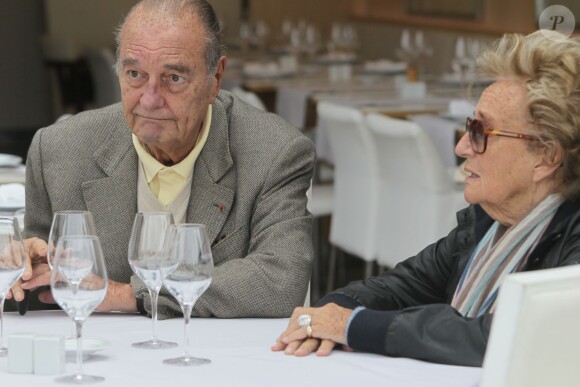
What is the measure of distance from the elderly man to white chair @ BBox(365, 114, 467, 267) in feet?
8.00

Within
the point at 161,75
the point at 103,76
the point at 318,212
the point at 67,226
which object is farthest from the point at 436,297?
the point at 103,76

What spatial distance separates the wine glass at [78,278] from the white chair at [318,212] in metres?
4.27

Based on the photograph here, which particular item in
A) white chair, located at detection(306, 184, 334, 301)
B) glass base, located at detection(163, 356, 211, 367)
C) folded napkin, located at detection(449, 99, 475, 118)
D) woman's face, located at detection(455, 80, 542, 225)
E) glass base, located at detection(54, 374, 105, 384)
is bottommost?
white chair, located at detection(306, 184, 334, 301)

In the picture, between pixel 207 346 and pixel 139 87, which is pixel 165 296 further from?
pixel 139 87

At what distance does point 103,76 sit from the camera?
1059 cm

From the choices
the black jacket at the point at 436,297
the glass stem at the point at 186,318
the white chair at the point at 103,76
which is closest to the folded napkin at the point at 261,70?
the white chair at the point at 103,76

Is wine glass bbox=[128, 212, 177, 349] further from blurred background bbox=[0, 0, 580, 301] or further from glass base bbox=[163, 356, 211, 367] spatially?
blurred background bbox=[0, 0, 580, 301]

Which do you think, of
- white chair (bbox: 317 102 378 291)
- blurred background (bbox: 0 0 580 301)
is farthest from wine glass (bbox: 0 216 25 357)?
white chair (bbox: 317 102 378 291)

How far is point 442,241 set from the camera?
2.70m

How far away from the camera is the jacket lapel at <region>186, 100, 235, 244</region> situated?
2.82 meters

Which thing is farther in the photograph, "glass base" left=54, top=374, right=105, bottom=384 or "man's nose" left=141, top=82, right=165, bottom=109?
"man's nose" left=141, top=82, right=165, bottom=109

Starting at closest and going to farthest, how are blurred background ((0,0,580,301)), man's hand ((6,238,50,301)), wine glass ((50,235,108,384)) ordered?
1. wine glass ((50,235,108,384))
2. man's hand ((6,238,50,301))
3. blurred background ((0,0,580,301))

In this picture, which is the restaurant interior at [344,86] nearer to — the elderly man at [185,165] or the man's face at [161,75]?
the elderly man at [185,165]

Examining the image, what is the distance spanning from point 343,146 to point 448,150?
0.57 m
